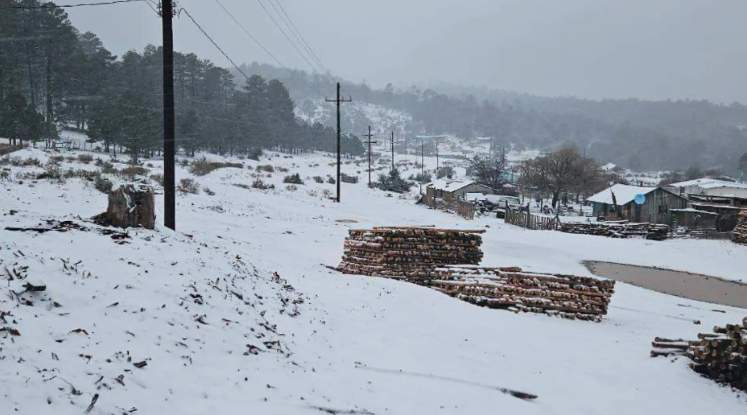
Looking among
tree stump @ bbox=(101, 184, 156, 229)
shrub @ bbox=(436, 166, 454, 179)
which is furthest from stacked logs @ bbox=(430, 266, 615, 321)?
shrub @ bbox=(436, 166, 454, 179)

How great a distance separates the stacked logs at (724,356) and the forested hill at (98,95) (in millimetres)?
35022

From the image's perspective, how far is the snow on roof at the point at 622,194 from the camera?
41.6 m

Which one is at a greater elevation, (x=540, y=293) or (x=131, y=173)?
(x=131, y=173)

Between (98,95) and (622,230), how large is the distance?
175 feet


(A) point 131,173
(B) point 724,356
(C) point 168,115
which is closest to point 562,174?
(A) point 131,173

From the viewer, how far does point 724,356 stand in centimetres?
805

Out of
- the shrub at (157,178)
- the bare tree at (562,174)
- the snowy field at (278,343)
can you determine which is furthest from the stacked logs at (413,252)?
the bare tree at (562,174)

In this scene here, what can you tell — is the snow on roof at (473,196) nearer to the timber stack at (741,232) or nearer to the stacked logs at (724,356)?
the timber stack at (741,232)

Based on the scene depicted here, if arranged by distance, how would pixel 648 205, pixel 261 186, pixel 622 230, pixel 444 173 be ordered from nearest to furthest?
pixel 622 230, pixel 261 186, pixel 648 205, pixel 444 173

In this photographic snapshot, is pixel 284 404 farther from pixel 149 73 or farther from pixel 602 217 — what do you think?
pixel 149 73

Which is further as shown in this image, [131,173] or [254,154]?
[254,154]

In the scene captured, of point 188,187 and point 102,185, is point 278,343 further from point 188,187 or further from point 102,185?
point 188,187

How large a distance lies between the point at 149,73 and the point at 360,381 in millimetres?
67284

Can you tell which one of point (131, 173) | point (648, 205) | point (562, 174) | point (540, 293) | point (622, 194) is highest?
point (562, 174)
